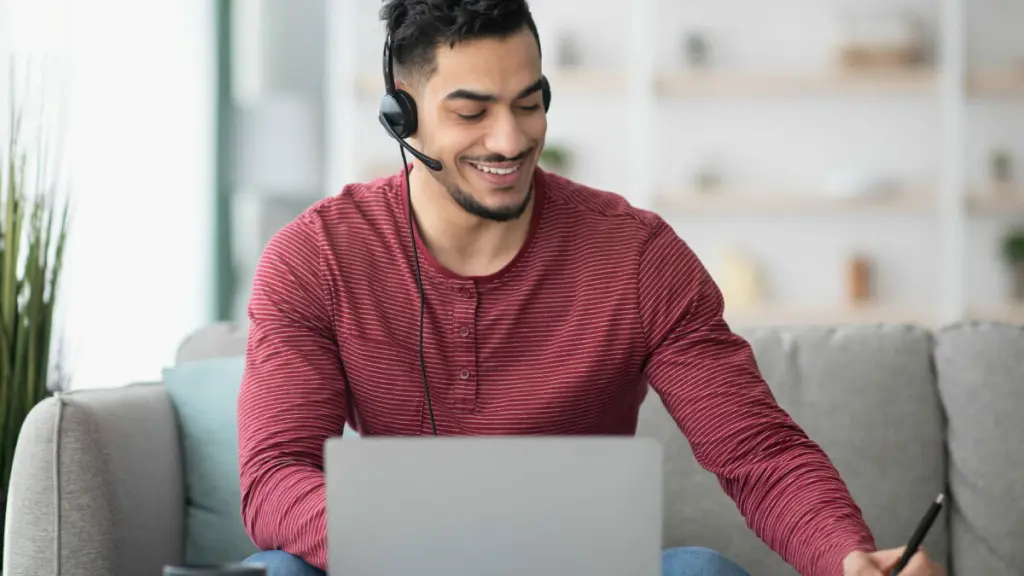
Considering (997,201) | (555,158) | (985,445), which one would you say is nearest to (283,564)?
(985,445)

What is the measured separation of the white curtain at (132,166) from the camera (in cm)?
367

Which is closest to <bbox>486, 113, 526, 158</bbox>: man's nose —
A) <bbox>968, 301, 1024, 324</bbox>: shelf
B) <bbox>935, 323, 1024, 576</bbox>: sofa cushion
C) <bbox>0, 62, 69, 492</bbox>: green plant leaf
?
<bbox>935, 323, 1024, 576</bbox>: sofa cushion

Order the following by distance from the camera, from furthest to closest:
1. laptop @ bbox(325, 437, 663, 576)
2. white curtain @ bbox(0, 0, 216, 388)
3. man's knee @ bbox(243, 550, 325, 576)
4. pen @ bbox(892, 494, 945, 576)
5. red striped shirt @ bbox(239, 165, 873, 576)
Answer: white curtain @ bbox(0, 0, 216, 388)
red striped shirt @ bbox(239, 165, 873, 576)
man's knee @ bbox(243, 550, 325, 576)
pen @ bbox(892, 494, 945, 576)
laptop @ bbox(325, 437, 663, 576)

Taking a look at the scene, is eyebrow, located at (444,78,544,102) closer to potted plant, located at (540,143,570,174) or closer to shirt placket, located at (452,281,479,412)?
shirt placket, located at (452,281,479,412)

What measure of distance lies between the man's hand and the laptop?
30 cm

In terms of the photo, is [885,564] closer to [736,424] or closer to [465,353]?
[736,424]

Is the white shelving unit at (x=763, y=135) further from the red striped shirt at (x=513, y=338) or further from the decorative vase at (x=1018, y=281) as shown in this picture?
the red striped shirt at (x=513, y=338)

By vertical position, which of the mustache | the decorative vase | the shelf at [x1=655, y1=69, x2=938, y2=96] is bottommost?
the decorative vase

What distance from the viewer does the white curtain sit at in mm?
3666

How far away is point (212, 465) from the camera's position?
2186mm

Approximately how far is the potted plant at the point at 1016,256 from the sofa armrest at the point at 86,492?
402cm

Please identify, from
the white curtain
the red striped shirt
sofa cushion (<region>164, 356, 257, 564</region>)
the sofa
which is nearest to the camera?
the red striped shirt

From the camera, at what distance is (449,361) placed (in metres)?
1.79

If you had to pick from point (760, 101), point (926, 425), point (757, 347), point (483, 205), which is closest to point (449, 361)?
point (483, 205)
